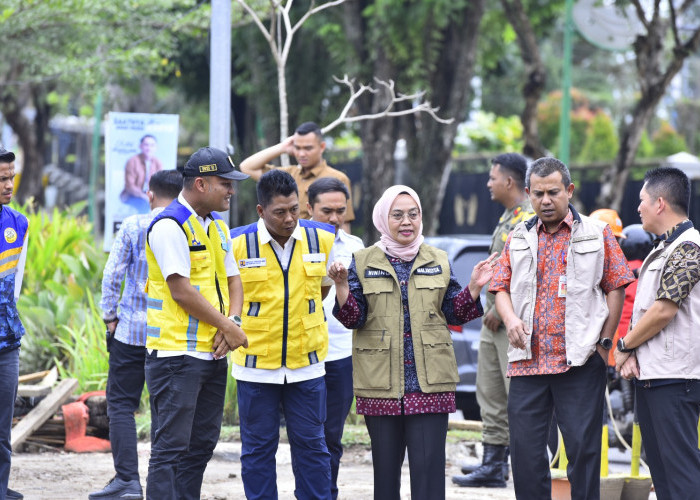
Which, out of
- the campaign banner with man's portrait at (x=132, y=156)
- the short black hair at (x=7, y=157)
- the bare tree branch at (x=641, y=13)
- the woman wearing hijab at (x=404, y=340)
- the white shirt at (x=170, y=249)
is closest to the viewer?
the white shirt at (x=170, y=249)

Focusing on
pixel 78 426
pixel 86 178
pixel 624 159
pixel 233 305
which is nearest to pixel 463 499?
pixel 233 305

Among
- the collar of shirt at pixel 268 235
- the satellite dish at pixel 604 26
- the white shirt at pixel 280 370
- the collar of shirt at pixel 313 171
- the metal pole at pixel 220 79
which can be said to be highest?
the satellite dish at pixel 604 26

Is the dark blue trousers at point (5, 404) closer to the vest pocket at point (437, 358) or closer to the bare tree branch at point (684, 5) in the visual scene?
the vest pocket at point (437, 358)

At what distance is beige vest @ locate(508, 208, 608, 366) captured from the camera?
5.23m

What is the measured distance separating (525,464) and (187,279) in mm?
1987

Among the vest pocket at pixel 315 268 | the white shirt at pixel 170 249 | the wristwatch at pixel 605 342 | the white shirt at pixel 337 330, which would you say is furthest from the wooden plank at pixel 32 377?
the wristwatch at pixel 605 342

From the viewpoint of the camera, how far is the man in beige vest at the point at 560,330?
5.27 meters

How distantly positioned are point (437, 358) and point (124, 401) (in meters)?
2.30

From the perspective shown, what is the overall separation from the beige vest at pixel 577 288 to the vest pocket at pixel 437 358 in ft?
1.26

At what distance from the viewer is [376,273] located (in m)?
5.33

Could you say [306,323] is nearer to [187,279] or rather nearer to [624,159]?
[187,279]

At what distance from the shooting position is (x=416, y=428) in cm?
522

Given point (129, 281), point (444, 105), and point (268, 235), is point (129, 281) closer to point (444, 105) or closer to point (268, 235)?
point (268, 235)

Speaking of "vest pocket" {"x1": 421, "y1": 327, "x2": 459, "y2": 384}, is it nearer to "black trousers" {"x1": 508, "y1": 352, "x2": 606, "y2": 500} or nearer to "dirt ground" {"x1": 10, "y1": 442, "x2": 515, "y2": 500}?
"black trousers" {"x1": 508, "y1": 352, "x2": 606, "y2": 500}
